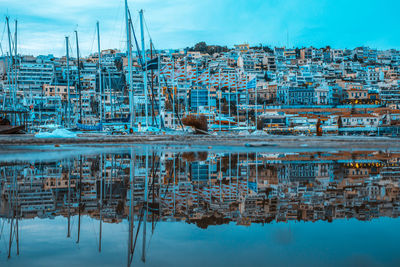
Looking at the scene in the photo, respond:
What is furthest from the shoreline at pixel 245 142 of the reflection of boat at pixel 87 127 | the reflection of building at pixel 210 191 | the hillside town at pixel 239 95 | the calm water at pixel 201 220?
the hillside town at pixel 239 95

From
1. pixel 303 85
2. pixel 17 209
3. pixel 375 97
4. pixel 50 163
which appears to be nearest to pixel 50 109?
pixel 50 163

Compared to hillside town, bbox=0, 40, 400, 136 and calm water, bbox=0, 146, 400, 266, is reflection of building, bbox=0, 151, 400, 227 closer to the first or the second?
calm water, bbox=0, 146, 400, 266

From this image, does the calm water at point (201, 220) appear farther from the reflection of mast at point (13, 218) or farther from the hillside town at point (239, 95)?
the hillside town at point (239, 95)

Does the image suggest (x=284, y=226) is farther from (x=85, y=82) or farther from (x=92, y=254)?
(x=85, y=82)

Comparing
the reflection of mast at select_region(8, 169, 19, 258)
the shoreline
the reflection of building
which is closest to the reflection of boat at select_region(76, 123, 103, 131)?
the shoreline

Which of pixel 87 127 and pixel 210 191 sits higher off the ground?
pixel 87 127

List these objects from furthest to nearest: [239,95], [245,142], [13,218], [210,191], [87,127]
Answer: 1. [239,95]
2. [87,127]
3. [245,142]
4. [210,191]
5. [13,218]

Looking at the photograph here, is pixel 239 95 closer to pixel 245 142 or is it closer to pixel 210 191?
pixel 245 142

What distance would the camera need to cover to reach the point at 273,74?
171375 mm

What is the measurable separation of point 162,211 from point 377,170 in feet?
20.5

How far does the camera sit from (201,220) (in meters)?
5.02

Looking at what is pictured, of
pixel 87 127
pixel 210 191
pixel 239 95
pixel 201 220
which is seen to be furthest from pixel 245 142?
pixel 239 95

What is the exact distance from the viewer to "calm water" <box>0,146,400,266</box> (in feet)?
12.4

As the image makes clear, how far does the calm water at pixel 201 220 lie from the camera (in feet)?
12.4
